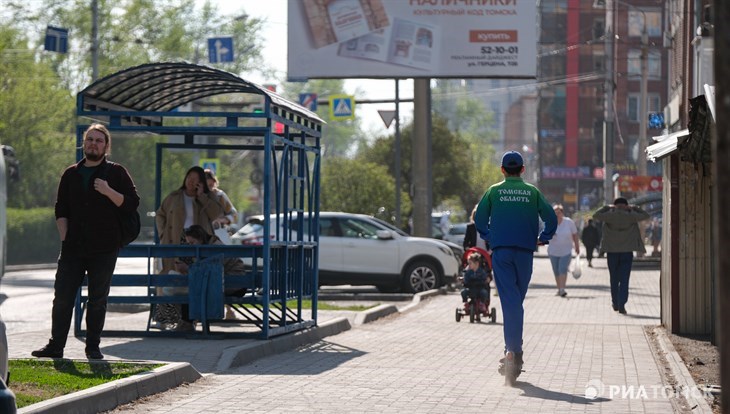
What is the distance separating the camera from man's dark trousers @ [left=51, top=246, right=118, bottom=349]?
11.2 metres

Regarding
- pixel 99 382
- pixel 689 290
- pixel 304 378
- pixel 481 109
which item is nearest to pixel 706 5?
pixel 689 290

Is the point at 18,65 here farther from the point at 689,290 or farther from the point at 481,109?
the point at 481,109

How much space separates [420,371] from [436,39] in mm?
22690

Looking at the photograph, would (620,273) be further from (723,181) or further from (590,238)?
(590,238)

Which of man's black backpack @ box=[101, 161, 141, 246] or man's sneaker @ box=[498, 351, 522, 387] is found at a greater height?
man's black backpack @ box=[101, 161, 141, 246]

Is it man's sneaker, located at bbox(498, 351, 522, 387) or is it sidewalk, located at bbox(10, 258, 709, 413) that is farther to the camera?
man's sneaker, located at bbox(498, 351, 522, 387)

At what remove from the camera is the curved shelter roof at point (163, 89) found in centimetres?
1399

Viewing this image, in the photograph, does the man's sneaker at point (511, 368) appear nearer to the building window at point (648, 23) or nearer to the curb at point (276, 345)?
the curb at point (276, 345)

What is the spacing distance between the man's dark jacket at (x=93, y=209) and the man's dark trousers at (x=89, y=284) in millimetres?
80

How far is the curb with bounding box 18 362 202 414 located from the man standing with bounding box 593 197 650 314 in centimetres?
1104

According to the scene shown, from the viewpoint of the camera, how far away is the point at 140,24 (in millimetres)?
60344

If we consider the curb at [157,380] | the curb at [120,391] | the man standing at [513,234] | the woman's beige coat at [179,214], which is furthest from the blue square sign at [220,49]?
the curb at [120,391]

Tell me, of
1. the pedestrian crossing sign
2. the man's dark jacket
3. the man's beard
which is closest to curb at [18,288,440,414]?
the man's dark jacket

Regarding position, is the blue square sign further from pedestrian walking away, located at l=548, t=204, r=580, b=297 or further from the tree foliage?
pedestrian walking away, located at l=548, t=204, r=580, b=297
